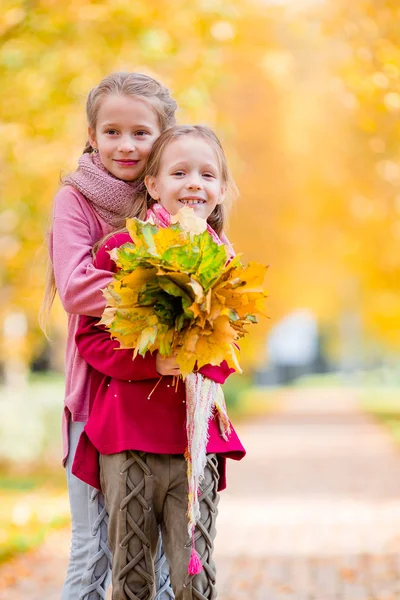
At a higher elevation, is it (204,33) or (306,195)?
(306,195)

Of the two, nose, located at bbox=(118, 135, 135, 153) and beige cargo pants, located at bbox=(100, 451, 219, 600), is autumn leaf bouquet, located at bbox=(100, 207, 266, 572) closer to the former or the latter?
beige cargo pants, located at bbox=(100, 451, 219, 600)

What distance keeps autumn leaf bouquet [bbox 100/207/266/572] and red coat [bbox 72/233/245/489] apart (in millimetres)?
189

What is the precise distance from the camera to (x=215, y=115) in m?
11.4

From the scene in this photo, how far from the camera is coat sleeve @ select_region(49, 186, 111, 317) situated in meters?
3.29

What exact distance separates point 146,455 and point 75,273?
641mm

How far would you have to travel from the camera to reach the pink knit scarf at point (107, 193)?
3541 mm

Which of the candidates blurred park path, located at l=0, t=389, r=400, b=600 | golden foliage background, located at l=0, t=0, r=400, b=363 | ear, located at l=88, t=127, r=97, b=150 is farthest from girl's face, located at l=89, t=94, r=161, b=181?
blurred park path, located at l=0, t=389, r=400, b=600

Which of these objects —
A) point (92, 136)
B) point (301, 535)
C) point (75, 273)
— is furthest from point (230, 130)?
point (75, 273)

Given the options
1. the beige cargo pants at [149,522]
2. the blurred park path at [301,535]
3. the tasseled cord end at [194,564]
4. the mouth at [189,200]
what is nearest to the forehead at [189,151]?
the mouth at [189,200]

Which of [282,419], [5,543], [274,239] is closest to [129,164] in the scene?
[5,543]

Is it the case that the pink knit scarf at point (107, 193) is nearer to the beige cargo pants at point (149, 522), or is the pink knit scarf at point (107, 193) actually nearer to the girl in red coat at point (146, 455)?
the girl in red coat at point (146, 455)

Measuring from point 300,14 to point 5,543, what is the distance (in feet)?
19.3

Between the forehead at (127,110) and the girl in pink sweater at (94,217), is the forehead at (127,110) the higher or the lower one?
the higher one

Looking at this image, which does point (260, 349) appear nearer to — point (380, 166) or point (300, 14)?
point (380, 166)
